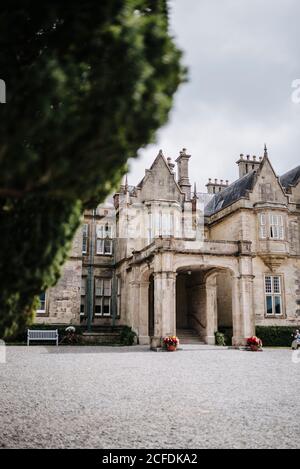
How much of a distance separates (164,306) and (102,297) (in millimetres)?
9270

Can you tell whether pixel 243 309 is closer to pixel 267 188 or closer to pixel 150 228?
pixel 150 228

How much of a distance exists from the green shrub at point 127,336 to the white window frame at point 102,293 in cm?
453

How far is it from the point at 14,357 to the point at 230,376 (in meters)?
8.71

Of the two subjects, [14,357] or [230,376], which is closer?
[230,376]

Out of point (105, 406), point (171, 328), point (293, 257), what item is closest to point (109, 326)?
point (171, 328)

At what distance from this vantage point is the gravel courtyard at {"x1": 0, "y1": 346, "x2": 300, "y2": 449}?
5.72 metres

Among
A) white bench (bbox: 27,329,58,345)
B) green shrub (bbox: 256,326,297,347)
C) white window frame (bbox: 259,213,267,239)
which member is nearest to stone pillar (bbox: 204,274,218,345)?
green shrub (bbox: 256,326,297,347)

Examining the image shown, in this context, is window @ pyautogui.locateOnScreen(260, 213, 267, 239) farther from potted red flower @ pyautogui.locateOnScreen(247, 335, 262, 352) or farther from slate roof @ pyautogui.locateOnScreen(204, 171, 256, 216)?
potted red flower @ pyautogui.locateOnScreen(247, 335, 262, 352)

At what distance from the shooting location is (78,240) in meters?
27.7

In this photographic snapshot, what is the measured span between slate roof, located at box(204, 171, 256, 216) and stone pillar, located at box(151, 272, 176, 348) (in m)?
9.23

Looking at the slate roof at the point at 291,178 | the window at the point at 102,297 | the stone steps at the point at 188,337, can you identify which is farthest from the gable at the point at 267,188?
the window at the point at 102,297

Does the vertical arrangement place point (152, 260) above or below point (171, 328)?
above
